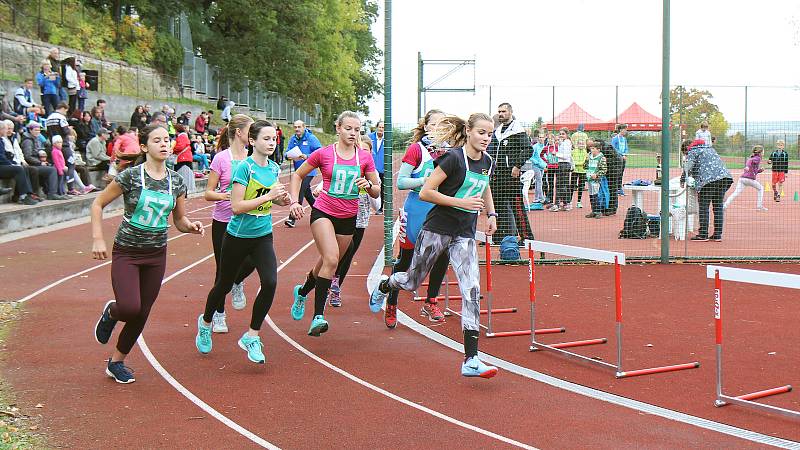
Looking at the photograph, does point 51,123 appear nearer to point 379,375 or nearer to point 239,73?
point 379,375

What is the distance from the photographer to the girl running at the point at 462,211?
24.5 ft

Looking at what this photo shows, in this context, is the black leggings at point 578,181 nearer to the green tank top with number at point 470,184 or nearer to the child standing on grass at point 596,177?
the child standing on grass at point 596,177

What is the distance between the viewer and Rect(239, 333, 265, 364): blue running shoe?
7.77 meters

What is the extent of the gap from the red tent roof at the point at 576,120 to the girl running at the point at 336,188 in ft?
36.1

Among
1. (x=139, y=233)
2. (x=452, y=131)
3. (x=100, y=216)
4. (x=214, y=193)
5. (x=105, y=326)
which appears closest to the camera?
(x=100, y=216)

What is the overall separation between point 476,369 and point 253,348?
74.4 inches

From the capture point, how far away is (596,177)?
20.2m

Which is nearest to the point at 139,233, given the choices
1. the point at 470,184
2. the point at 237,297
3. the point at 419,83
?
the point at 470,184

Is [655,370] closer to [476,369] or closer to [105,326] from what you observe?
[476,369]

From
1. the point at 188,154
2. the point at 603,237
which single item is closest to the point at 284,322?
the point at 603,237

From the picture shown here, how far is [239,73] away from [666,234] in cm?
3918

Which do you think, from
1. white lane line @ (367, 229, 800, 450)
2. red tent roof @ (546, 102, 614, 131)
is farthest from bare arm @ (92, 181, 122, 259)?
red tent roof @ (546, 102, 614, 131)

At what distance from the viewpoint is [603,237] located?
699 inches

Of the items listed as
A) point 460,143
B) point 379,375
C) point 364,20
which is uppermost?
point 364,20
